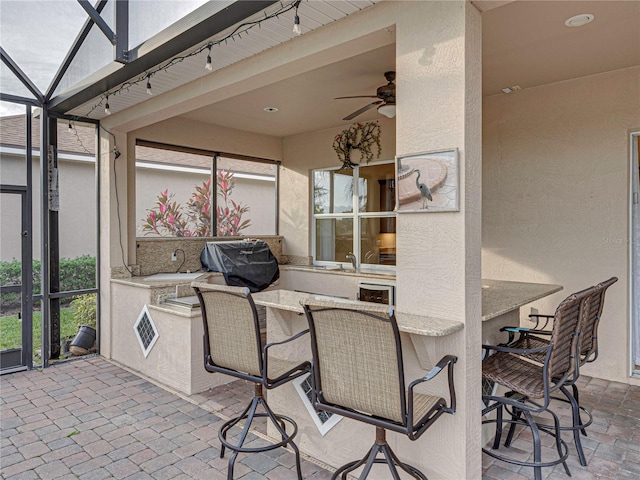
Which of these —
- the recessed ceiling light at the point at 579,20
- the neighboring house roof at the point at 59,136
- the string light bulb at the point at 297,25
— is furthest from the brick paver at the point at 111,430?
the recessed ceiling light at the point at 579,20

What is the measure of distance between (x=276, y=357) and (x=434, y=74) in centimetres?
189

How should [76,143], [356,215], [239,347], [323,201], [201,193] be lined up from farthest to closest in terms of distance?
[323,201]
[356,215]
[201,193]
[76,143]
[239,347]

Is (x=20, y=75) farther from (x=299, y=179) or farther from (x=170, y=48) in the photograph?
(x=299, y=179)

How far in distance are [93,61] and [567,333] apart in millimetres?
4155

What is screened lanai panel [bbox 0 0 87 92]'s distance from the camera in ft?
11.7

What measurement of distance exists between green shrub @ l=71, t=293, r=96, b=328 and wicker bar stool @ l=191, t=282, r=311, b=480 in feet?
9.93

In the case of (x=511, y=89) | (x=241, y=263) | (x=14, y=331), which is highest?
(x=511, y=89)

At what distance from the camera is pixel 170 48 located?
9.64 ft

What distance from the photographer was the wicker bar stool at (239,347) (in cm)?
223

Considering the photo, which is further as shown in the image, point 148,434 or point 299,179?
point 299,179

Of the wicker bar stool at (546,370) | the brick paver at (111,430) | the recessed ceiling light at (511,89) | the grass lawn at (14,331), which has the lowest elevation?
the brick paver at (111,430)

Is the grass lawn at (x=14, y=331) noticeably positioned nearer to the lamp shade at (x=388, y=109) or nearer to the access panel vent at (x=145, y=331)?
the access panel vent at (x=145, y=331)

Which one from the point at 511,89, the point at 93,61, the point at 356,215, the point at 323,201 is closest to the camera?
the point at 93,61

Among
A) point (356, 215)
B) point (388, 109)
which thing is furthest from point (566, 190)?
point (356, 215)
